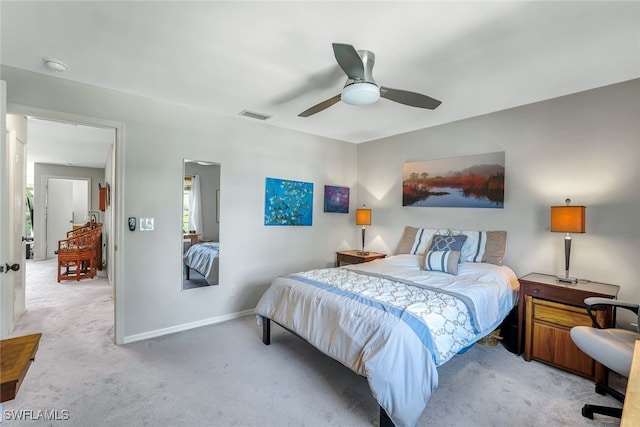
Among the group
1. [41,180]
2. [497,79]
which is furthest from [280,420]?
[41,180]

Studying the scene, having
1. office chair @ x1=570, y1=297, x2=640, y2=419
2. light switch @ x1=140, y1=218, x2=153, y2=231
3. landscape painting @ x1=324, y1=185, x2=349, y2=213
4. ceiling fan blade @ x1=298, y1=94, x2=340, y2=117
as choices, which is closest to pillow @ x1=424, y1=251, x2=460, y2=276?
office chair @ x1=570, y1=297, x2=640, y2=419

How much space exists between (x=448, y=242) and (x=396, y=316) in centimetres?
183

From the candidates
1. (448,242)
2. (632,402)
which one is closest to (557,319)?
(448,242)

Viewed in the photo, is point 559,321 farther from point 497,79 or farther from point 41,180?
point 41,180

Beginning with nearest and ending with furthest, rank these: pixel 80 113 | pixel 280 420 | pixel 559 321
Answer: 1. pixel 280 420
2. pixel 559 321
3. pixel 80 113

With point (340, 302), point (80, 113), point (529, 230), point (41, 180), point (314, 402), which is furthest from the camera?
point (41, 180)

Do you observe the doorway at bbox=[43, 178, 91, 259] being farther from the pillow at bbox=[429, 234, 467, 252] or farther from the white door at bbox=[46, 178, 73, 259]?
the pillow at bbox=[429, 234, 467, 252]

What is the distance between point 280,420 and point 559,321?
98.9 inches

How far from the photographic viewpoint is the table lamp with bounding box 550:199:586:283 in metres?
2.65

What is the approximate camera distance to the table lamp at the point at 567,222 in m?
2.65

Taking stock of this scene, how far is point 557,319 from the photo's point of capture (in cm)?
263

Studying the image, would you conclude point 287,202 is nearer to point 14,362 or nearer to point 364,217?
point 364,217

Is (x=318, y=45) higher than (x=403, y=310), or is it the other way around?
(x=318, y=45)

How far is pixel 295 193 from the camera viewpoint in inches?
172
